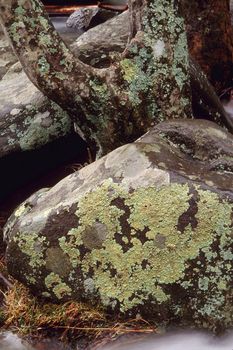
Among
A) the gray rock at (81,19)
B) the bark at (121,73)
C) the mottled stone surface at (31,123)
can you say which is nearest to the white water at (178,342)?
the bark at (121,73)

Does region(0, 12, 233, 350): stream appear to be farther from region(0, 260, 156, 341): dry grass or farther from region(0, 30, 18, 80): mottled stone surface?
region(0, 30, 18, 80): mottled stone surface

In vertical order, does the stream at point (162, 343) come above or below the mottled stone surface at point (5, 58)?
below

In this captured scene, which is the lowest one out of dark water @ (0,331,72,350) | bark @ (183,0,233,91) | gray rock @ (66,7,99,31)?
gray rock @ (66,7,99,31)

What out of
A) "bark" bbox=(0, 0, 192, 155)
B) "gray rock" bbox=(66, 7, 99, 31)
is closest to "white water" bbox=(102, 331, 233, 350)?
"bark" bbox=(0, 0, 192, 155)

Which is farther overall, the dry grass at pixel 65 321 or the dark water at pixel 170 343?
the dry grass at pixel 65 321

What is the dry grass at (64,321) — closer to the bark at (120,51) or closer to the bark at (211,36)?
the bark at (120,51)

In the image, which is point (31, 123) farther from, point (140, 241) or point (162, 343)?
point (162, 343)

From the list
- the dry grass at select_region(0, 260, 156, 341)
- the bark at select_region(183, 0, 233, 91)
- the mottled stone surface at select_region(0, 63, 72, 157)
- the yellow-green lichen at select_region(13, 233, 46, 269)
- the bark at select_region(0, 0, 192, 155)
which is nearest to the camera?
the dry grass at select_region(0, 260, 156, 341)
